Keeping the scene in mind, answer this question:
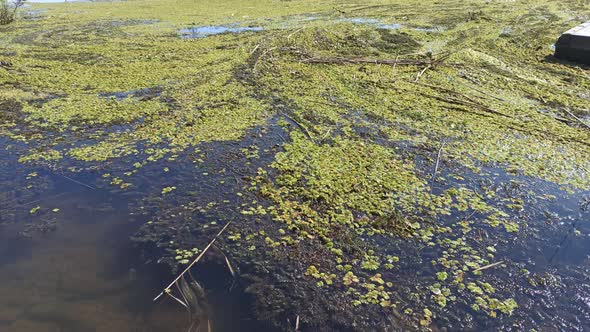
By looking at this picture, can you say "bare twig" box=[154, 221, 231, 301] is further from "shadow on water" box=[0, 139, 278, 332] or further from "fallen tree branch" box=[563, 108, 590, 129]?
"fallen tree branch" box=[563, 108, 590, 129]

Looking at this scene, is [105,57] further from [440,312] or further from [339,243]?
[440,312]

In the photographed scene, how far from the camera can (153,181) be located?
4730mm

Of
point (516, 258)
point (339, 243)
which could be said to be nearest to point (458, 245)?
point (516, 258)

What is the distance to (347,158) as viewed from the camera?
17.1 feet

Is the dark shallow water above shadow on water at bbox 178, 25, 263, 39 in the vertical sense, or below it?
below

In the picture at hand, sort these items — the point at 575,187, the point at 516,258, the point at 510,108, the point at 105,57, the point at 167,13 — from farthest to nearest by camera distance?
the point at 167,13
the point at 105,57
the point at 510,108
the point at 575,187
the point at 516,258

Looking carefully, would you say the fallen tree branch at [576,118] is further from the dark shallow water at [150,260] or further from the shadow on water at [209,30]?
the shadow on water at [209,30]

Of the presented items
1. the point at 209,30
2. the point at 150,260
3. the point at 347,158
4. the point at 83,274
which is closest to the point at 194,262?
the point at 150,260

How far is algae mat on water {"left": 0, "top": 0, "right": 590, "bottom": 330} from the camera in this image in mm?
3256

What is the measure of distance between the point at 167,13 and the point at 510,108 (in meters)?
16.3

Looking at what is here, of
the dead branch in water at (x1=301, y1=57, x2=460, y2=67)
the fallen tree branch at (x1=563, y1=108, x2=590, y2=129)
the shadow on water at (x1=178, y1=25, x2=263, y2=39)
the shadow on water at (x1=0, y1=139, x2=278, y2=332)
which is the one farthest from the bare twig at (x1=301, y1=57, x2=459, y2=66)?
the shadow on water at (x1=0, y1=139, x2=278, y2=332)

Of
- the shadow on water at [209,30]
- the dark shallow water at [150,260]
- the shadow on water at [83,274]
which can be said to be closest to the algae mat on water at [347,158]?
the dark shallow water at [150,260]

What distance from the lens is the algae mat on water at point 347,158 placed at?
Answer: 3256 millimetres

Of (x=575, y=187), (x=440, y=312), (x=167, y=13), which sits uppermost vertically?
(x=167, y=13)
